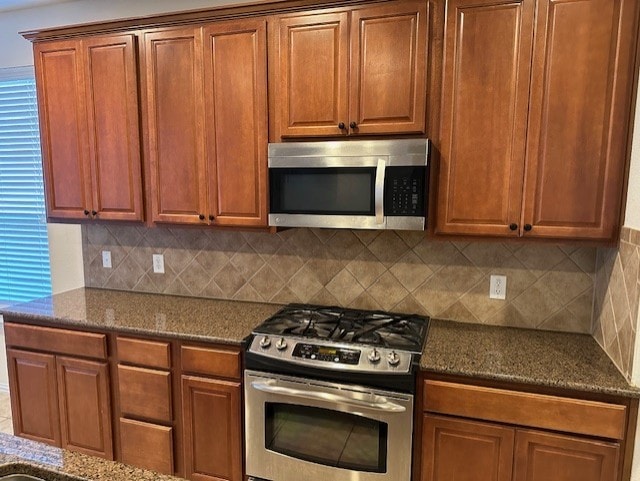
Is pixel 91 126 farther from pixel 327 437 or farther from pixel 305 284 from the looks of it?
pixel 327 437

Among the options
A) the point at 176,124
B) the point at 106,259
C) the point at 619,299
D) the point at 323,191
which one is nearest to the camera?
the point at 619,299

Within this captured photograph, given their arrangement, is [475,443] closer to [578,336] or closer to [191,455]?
[578,336]

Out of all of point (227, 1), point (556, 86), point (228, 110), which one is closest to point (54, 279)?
point (228, 110)

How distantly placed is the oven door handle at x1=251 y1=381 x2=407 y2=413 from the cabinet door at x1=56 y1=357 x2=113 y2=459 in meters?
0.93

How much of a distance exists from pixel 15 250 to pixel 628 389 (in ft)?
12.9

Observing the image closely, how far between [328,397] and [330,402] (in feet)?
0.08

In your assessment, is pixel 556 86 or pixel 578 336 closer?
pixel 556 86

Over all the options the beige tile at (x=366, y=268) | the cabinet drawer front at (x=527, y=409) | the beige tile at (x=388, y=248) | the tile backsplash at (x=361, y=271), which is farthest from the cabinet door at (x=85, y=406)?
the cabinet drawer front at (x=527, y=409)

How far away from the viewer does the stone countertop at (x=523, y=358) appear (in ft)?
5.34

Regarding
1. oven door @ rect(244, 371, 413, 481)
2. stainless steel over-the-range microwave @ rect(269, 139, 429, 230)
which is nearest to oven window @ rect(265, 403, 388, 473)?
oven door @ rect(244, 371, 413, 481)

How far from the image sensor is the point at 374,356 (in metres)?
1.82

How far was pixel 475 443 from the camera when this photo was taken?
5.70ft

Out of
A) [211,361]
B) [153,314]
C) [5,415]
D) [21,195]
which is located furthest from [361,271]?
[5,415]

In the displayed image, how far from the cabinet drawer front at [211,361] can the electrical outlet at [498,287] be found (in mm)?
1317
